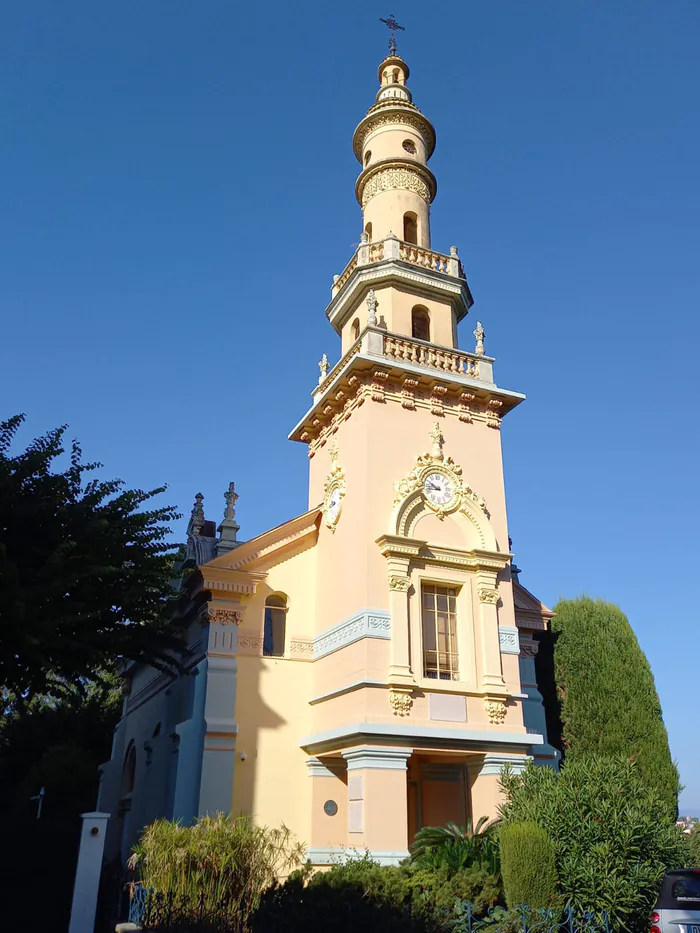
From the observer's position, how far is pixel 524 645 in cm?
1911

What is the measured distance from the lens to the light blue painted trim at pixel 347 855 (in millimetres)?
13398

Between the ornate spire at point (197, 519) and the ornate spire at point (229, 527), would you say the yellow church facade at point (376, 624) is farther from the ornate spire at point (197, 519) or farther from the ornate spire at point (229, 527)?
the ornate spire at point (197, 519)

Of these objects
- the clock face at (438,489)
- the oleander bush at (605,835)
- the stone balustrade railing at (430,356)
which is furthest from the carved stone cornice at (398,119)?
the oleander bush at (605,835)

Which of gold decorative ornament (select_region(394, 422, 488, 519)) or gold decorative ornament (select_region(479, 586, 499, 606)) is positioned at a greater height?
gold decorative ornament (select_region(394, 422, 488, 519))

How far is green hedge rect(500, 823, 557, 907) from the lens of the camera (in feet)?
34.8

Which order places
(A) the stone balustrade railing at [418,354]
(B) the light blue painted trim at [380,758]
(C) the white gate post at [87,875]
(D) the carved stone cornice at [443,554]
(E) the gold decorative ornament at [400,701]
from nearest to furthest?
1. (C) the white gate post at [87,875]
2. (B) the light blue painted trim at [380,758]
3. (E) the gold decorative ornament at [400,701]
4. (D) the carved stone cornice at [443,554]
5. (A) the stone balustrade railing at [418,354]

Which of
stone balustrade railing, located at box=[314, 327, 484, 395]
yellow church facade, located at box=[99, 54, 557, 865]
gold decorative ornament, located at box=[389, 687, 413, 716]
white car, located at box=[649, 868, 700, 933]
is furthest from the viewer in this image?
stone balustrade railing, located at box=[314, 327, 484, 395]

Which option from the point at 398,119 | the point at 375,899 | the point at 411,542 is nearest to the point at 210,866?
the point at 375,899

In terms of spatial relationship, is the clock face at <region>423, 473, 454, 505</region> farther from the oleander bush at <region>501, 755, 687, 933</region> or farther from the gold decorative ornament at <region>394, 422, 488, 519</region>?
the oleander bush at <region>501, 755, 687, 933</region>

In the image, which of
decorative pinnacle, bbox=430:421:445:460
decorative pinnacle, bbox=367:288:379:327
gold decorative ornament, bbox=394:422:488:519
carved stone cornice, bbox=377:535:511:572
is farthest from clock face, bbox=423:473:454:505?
decorative pinnacle, bbox=367:288:379:327

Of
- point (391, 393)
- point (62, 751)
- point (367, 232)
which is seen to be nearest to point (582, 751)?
point (391, 393)

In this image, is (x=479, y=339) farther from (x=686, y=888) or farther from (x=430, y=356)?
(x=686, y=888)

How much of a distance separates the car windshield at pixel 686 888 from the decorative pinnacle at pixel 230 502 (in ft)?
46.7

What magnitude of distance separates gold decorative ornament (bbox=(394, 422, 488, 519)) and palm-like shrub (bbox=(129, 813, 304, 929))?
23.2 ft
